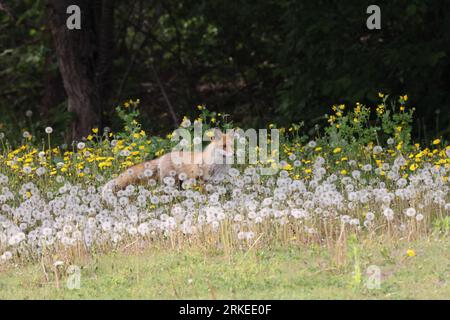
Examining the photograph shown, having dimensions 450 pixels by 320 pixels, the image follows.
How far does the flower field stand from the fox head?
194 millimetres

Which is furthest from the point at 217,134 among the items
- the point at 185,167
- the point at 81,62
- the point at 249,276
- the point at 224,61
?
the point at 224,61

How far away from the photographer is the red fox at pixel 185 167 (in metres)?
9.30

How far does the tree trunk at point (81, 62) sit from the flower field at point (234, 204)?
2462 mm

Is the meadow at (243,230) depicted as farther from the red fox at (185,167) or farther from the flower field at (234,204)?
the red fox at (185,167)

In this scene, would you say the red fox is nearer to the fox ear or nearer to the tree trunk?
the fox ear

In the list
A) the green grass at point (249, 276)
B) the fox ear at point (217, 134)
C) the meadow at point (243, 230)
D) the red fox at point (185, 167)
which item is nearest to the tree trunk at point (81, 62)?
the meadow at point (243, 230)

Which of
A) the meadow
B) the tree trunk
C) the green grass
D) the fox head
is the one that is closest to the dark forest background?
the tree trunk

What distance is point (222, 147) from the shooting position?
30.6ft

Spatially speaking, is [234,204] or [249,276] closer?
[249,276]

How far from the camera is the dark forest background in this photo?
11.9m

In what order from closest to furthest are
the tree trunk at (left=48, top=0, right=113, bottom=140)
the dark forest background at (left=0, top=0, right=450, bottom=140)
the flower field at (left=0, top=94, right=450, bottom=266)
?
the flower field at (left=0, top=94, right=450, bottom=266), the dark forest background at (left=0, top=0, right=450, bottom=140), the tree trunk at (left=48, top=0, right=113, bottom=140)

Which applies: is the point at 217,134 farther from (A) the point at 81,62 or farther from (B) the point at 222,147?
(A) the point at 81,62

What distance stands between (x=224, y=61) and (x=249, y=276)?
410 inches

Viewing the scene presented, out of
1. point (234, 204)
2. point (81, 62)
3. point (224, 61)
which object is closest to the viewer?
point (234, 204)
